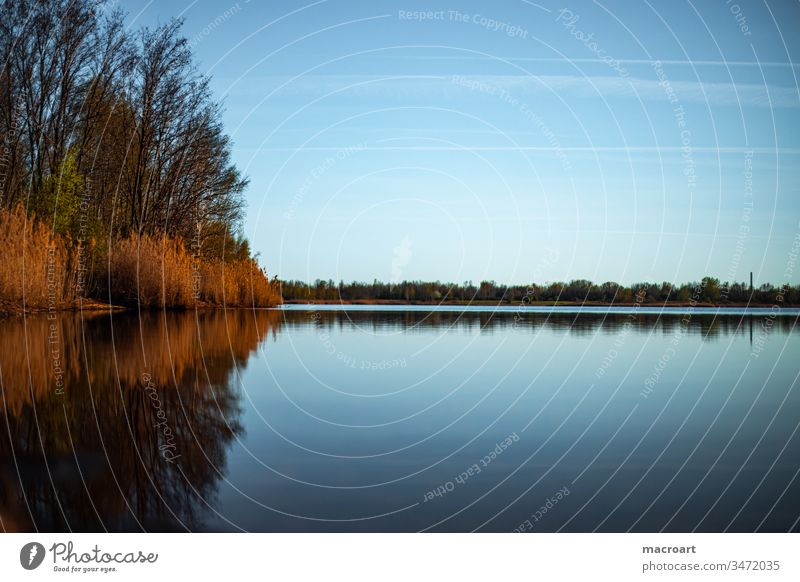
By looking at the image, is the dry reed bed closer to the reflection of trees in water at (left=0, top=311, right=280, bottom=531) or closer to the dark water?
the reflection of trees in water at (left=0, top=311, right=280, bottom=531)

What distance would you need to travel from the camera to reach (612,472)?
4.44 m

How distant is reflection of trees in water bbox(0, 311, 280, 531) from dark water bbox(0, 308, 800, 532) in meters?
0.02

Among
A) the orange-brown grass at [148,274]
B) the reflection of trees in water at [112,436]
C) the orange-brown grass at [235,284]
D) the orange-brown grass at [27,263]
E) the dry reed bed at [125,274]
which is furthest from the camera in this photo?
the orange-brown grass at [235,284]

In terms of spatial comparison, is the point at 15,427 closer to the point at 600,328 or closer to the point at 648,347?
the point at 648,347

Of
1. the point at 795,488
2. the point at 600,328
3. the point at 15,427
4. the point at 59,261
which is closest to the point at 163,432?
the point at 15,427

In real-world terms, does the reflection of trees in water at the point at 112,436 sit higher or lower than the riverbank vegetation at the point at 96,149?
lower

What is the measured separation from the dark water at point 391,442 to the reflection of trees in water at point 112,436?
0.02 metres

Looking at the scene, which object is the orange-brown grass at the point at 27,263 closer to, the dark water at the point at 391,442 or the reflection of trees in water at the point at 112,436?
the reflection of trees in water at the point at 112,436

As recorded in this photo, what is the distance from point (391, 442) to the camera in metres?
5.24

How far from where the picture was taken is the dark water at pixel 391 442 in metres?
3.67

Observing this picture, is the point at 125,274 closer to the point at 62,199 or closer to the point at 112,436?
the point at 62,199
